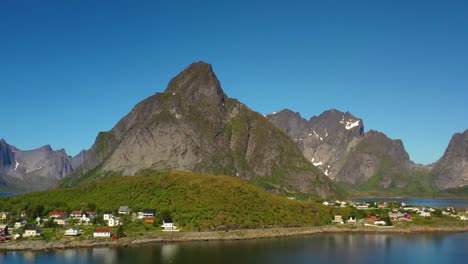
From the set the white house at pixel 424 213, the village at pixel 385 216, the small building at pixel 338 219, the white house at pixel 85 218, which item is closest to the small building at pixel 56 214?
the white house at pixel 85 218

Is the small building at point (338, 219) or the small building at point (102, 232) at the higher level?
the small building at point (338, 219)

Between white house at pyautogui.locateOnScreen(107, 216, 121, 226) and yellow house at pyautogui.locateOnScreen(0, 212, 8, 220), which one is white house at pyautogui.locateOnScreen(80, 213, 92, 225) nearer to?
white house at pyautogui.locateOnScreen(107, 216, 121, 226)

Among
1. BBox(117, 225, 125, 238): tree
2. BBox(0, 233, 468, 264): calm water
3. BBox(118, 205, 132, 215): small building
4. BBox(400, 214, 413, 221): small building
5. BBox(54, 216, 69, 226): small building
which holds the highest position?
BBox(118, 205, 132, 215): small building

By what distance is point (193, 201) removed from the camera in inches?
3962

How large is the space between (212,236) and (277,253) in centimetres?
1797

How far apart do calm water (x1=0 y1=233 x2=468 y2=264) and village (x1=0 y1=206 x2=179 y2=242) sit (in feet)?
28.6

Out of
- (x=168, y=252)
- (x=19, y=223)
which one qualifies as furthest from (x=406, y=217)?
(x=19, y=223)

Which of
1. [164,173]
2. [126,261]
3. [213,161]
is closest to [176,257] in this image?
[126,261]

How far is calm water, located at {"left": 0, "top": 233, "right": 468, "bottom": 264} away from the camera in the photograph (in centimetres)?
6669

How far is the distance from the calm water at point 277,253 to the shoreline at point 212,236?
319cm

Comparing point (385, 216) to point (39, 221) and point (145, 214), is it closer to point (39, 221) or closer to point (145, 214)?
point (145, 214)

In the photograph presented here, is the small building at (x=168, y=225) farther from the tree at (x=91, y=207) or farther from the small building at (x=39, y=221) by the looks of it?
the small building at (x=39, y=221)

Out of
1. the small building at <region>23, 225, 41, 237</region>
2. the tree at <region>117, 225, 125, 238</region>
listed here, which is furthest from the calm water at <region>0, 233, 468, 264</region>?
the small building at <region>23, 225, 41, 237</region>

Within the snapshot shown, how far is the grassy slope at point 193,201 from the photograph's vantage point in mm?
95688
